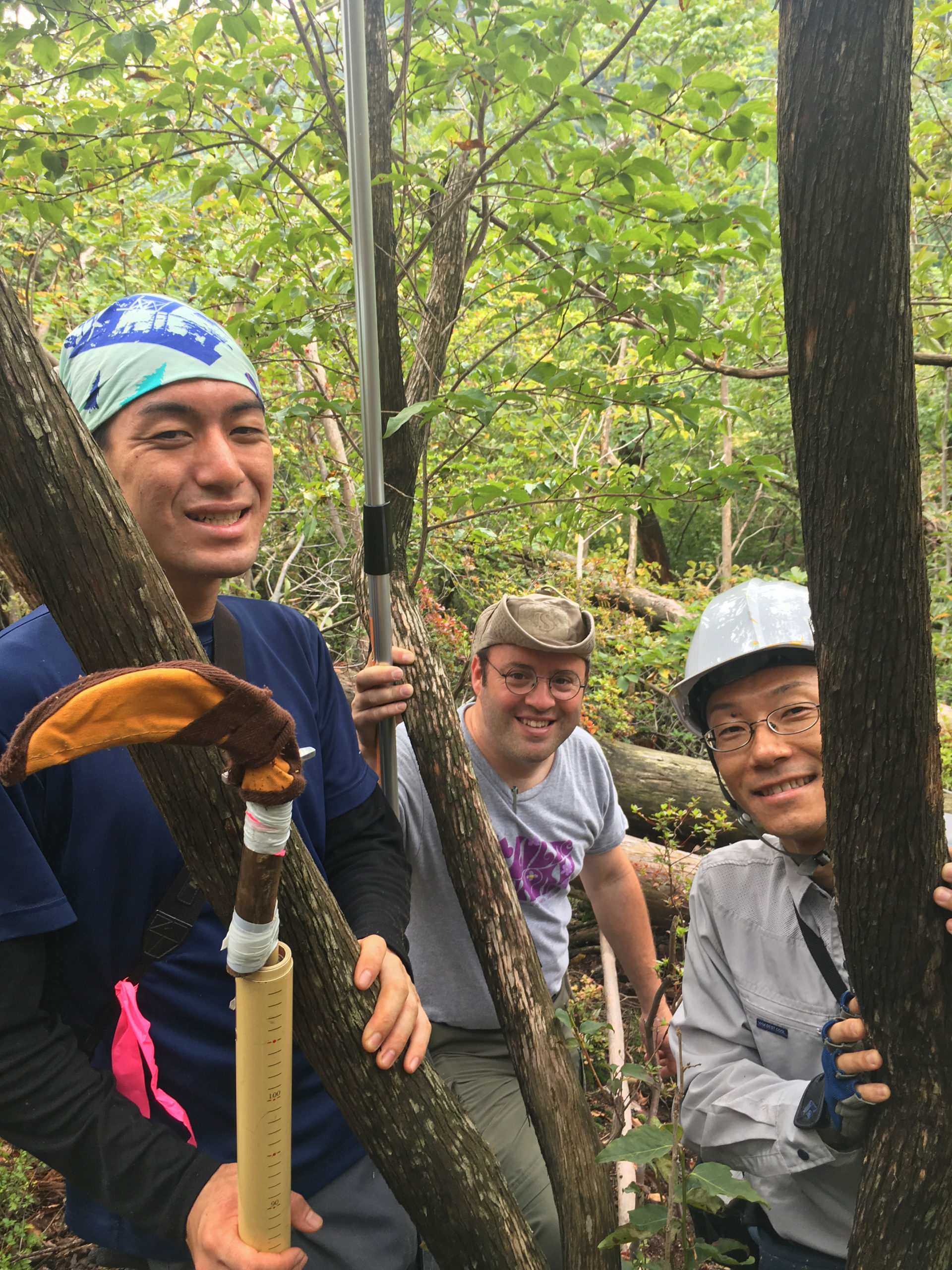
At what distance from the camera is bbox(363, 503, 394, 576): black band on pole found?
1.94 meters

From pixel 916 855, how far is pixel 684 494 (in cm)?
178

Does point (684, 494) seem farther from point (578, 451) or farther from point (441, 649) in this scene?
point (578, 451)

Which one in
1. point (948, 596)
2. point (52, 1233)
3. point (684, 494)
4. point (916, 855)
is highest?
point (684, 494)

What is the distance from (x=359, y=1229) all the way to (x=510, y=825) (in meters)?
1.41

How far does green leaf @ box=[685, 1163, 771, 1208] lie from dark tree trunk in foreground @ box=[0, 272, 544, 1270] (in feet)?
1.10

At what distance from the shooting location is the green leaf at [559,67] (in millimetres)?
1990

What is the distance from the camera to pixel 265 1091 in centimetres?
92

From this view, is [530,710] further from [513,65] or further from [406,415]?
[513,65]

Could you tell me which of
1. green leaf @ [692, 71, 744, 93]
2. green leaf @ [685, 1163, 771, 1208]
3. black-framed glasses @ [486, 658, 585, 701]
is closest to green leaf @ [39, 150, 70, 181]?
green leaf @ [692, 71, 744, 93]

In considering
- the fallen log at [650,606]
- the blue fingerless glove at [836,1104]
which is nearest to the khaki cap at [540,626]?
the blue fingerless glove at [836,1104]

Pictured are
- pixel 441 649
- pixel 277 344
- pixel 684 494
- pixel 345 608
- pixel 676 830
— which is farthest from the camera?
pixel 345 608

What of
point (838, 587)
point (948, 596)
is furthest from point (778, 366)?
point (948, 596)

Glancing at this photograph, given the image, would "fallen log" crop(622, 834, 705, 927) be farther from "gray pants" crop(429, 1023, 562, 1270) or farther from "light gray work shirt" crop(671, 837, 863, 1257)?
"light gray work shirt" crop(671, 837, 863, 1257)

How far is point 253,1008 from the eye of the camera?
89 centimetres
